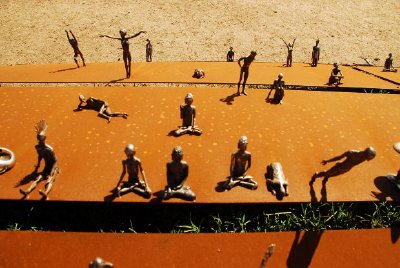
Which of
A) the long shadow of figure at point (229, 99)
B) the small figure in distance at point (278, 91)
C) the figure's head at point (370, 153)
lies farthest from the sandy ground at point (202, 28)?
the figure's head at point (370, 153)

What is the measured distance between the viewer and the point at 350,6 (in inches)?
1234

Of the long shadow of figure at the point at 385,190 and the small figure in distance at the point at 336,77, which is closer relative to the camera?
the long shadow of figure at the point at 385,190

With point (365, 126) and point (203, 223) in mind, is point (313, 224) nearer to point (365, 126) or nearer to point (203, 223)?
point (203, 223)

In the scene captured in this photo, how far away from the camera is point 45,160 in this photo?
22.3 ft

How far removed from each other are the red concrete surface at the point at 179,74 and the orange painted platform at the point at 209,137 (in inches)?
69.8

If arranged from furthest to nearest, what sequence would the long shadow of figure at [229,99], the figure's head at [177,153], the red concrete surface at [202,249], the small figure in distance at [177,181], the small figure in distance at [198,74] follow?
the small figure in distance at [198,74]
the long shadow of figure at [229,99]
the small figure in distance at [177,181]
the figure's head at [177,153]
the red concrete surface at [202,249]

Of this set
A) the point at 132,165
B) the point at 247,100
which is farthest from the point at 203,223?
the point at 247,100

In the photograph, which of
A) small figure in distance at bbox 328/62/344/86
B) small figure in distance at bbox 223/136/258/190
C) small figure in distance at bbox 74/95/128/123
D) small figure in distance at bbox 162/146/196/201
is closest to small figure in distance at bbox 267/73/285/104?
small figure in distance at bbox 328/62/344/86

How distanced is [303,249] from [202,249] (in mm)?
1853

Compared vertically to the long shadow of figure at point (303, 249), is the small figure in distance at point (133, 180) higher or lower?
higher

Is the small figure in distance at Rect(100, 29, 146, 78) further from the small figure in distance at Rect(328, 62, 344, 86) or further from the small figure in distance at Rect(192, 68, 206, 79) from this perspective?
the small figure in distance at Rect(328, 62, 344, 86)

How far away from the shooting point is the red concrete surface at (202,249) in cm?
532

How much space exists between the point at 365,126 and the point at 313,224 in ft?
15.9

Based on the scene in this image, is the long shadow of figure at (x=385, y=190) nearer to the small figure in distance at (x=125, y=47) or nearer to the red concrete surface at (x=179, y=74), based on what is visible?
the red concrete surface at (x=179, y=74)
